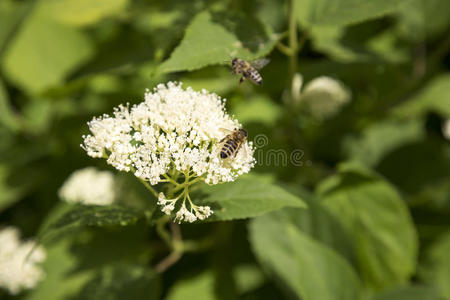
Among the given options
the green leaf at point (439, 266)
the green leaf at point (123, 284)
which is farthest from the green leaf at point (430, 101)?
the green leaf at point (123, 284)

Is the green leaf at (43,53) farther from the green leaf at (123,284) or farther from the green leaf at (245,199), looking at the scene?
the green leaf at (245,199)

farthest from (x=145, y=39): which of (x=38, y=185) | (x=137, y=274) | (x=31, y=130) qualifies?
(x=137, y=274)

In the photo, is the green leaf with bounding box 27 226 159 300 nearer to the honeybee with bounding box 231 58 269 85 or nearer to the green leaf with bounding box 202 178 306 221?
the green leaf with bounding box 202 178 306 221

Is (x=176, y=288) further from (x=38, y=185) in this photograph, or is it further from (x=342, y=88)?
(x=342, y=88)

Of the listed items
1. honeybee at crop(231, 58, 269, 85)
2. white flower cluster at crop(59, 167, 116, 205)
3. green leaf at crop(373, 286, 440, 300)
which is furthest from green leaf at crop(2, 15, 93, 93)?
green leaf at crop(373, 286, 440, 300)

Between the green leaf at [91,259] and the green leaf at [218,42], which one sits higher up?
the green leaf at [218,42]

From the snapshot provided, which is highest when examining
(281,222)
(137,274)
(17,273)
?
(281,222)

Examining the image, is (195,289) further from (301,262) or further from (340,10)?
(340,10)
